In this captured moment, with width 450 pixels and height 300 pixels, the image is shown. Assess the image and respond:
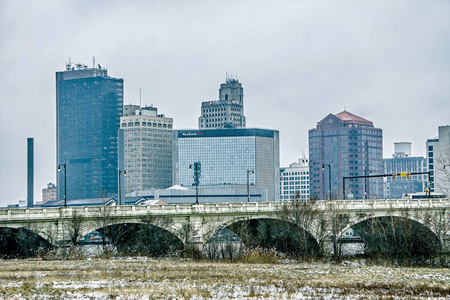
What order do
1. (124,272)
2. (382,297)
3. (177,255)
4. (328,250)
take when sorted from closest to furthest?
1. (382,297)
2. (124,272)
3. (177,255)
4. (328,250)

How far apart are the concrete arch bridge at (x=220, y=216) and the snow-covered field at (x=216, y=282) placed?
23.1 meters

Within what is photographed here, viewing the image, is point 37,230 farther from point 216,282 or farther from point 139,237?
point 216,282

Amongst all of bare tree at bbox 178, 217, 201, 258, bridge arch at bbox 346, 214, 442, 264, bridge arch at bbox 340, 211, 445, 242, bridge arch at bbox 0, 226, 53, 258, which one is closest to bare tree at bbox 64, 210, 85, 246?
bridge arch at bbox 0, 226, 53, 258

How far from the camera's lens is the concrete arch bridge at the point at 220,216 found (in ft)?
308

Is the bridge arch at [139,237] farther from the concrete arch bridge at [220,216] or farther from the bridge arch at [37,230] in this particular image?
the bridge arch at [37,230]

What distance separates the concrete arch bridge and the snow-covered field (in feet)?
75.8

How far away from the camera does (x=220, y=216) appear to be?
102m

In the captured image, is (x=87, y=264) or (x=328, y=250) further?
(x=328, y=250)

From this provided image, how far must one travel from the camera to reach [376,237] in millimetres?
108688

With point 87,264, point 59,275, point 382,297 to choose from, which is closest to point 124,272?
point 59,275

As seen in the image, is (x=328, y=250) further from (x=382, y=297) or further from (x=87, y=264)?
(x=382, y=297)

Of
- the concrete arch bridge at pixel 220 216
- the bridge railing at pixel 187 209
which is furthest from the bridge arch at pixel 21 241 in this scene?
the bridge railing at pixel 187 209

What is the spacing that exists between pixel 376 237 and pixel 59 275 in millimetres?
53751

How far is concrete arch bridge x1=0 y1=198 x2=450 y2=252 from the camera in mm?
93938
